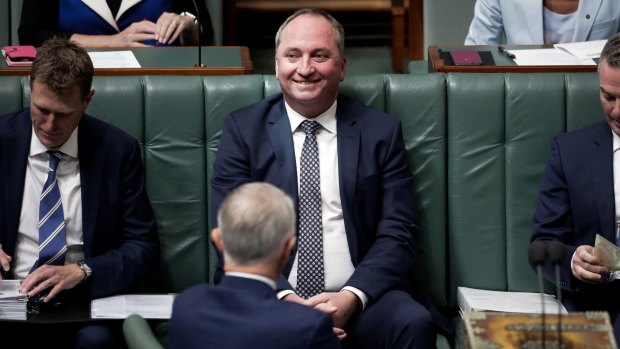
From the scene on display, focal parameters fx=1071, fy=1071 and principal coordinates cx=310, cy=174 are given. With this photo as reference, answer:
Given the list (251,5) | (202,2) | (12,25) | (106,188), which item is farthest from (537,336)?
(251,5)

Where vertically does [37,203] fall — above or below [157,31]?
below

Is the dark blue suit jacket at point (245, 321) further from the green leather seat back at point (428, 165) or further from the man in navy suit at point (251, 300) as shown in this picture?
the green leather seat back at point (428, 165)

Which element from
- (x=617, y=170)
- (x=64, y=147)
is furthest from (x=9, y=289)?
(x=617, y=170)

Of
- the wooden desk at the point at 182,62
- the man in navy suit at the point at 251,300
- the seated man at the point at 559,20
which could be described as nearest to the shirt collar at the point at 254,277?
the man in navy suit at the point at 251,300

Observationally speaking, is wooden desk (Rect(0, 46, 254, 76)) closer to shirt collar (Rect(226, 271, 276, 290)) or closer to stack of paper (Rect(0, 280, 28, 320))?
stack of paper (Rect(0, 280, 28, 320))

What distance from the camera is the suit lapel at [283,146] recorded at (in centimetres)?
321

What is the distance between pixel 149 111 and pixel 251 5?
3.73 m

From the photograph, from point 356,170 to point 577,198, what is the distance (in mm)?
674

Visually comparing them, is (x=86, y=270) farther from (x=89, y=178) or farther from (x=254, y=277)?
(x=254, y=277)

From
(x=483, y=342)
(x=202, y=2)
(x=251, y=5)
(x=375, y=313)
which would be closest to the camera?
(x=483, y=342)

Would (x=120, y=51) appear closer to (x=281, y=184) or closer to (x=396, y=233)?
(x=281, y=184)

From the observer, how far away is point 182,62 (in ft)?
12.4

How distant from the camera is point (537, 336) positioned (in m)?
2.11

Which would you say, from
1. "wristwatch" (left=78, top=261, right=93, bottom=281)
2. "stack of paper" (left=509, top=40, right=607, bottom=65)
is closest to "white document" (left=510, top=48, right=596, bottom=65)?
"stack of paper" (left=509, top=40, right=607, bottom=65)
